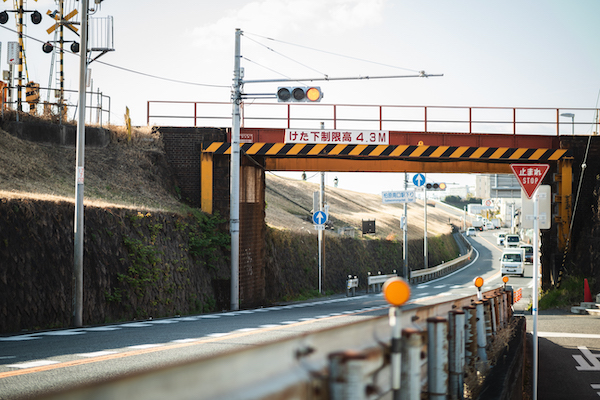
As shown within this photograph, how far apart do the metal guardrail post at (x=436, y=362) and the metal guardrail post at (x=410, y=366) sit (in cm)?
81

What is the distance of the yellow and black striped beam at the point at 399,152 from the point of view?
2286 cm

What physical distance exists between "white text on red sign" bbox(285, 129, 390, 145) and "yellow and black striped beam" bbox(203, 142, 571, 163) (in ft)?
→ 0.60

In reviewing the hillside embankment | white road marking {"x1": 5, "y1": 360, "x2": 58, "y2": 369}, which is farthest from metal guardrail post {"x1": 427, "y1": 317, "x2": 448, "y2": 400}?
the hillside embankment

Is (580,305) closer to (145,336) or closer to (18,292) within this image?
(145,336)

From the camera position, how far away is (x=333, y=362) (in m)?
3.08

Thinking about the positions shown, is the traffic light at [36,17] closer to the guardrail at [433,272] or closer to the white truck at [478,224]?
the guardrail at [433,272]

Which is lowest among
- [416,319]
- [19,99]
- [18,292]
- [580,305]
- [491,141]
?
[580,305]

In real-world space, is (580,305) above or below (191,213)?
below

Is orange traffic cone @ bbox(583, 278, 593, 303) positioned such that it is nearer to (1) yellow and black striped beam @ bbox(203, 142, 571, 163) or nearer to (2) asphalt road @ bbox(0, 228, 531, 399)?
(1) yellow and black striped beam @ bbox(203, 142, 571, 163)

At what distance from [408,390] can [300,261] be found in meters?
31.8

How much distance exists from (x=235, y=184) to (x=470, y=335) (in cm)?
1419

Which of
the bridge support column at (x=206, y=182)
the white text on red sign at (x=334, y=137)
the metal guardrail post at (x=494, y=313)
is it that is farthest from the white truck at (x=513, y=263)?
the metal guardrail post at (x=494, y=313)

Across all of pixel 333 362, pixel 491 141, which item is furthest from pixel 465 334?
pixel 491 141

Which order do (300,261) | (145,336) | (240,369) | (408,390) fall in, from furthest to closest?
(300,261) → (145,336) → (408,390) → (240,369)
